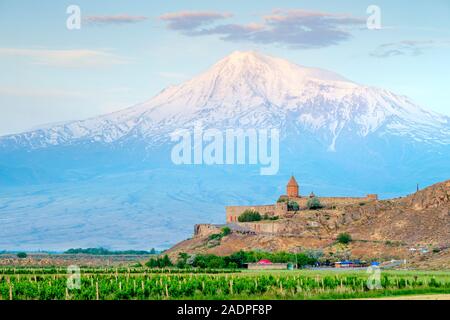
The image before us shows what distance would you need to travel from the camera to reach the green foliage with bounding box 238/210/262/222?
89250 millimetres

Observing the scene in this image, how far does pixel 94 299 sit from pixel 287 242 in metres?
43.7

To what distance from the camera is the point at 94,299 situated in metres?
36.2

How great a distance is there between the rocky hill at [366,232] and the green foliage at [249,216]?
2688 millimetres

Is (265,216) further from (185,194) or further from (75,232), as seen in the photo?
(185,194)

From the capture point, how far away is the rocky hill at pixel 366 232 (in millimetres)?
73312

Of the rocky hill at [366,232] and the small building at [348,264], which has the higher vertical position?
the rocky hill at [366,232]

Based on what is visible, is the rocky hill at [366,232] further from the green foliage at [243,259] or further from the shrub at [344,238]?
the green foliage at [243,259]

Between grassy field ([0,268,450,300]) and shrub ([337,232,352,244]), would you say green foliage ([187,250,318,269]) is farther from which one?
grassy field ([0,268,450,300])

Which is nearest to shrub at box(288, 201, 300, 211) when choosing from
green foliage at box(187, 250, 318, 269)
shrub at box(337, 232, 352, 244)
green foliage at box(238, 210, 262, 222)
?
green foliage at box(238, 210, 262, 222)

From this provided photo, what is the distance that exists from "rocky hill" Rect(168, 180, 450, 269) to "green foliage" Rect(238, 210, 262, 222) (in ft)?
8.82

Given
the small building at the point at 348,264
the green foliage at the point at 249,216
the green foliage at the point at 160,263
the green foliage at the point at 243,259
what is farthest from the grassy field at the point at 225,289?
the green foliage at the point at 249,216

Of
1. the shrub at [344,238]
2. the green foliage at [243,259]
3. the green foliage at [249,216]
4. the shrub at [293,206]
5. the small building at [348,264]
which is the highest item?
the shrub at [293,206]

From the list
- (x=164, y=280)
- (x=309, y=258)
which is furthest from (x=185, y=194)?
(x=164, y=280)

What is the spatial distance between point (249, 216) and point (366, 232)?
12.4 metres
